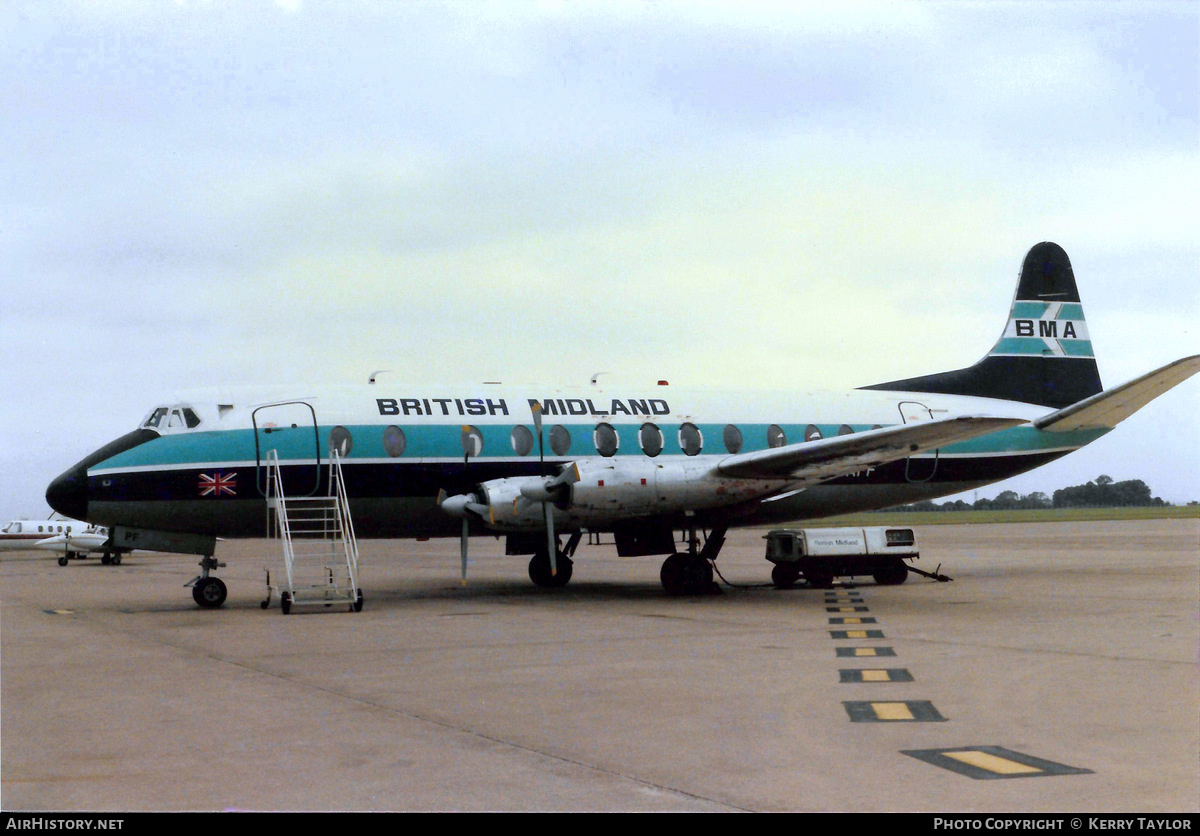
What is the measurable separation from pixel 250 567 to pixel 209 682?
27.0 m

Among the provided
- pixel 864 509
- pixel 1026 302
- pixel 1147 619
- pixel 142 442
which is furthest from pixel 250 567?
pixel 1147 619

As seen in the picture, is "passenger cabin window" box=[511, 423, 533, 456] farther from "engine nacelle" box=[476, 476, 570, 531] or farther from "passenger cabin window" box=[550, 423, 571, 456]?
"engine nacelle" box=[476, 476, 570, 531]

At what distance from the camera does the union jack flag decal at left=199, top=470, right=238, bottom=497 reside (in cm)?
1834

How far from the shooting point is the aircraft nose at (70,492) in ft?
58.2

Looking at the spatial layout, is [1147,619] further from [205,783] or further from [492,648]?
[205,783]

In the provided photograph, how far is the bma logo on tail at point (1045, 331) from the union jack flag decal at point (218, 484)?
55.9ft

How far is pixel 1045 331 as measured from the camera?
2592cm

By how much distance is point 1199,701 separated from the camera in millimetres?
8695

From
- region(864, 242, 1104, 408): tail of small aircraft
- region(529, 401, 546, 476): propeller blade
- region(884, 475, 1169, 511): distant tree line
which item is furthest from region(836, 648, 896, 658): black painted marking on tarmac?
region(884, 475, 1169, 511): distant tree line

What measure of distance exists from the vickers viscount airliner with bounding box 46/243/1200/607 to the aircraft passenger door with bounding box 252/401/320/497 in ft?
0.09

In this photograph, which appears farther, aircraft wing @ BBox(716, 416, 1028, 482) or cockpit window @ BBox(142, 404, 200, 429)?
cockpit window @ BBox(142, 404, 200, 429)

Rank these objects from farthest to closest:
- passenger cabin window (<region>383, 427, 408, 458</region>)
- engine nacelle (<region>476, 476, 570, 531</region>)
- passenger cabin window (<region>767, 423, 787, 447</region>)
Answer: passenger cabin window (<region>767, 423, 787, 447</region>) → passenger cabin window (<region>383, 427, 408, 458</region>) → engine nacelle (<region>476, 476, 570, 531</region>)

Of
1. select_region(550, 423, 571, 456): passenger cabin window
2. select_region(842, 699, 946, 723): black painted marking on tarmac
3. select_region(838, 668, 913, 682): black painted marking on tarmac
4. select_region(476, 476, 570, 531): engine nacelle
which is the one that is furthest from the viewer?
select_region(550, 423, 571, 456): passenger cabin window

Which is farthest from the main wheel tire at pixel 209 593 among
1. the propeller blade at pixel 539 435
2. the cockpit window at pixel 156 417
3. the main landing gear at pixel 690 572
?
the main landing gear at pixel 690 572
